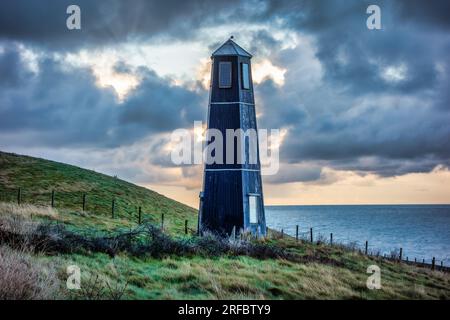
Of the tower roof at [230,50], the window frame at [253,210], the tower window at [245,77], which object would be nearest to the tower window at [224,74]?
the tower roof at [230,50]

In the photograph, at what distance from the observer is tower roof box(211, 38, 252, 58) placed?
31.4 metres

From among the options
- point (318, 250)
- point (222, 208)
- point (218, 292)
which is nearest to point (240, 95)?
point (222, 208)

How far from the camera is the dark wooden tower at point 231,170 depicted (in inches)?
1190

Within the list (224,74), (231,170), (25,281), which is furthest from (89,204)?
(25,281)

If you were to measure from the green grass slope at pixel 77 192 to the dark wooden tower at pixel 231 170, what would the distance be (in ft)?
23.4

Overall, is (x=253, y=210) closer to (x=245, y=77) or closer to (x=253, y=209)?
(x=253, y=209)

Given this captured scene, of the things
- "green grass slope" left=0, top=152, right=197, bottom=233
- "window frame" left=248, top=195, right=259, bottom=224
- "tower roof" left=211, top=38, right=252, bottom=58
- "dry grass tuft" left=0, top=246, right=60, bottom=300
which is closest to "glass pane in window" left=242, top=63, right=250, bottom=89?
"tower roof" left=211, top=38, right=252, bottom=58

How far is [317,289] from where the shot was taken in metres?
15.9

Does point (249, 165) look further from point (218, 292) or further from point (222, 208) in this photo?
point (218, 292)

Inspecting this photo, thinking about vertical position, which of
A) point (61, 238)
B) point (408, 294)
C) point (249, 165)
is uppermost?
point (249, 165)

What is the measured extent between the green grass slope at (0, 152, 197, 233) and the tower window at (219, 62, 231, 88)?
37.5 ft

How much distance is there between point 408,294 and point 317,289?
3.94 m

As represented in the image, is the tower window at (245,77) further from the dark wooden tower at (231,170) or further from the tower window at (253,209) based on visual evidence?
the tower window at (253,209)

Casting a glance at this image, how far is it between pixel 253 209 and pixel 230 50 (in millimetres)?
9868
